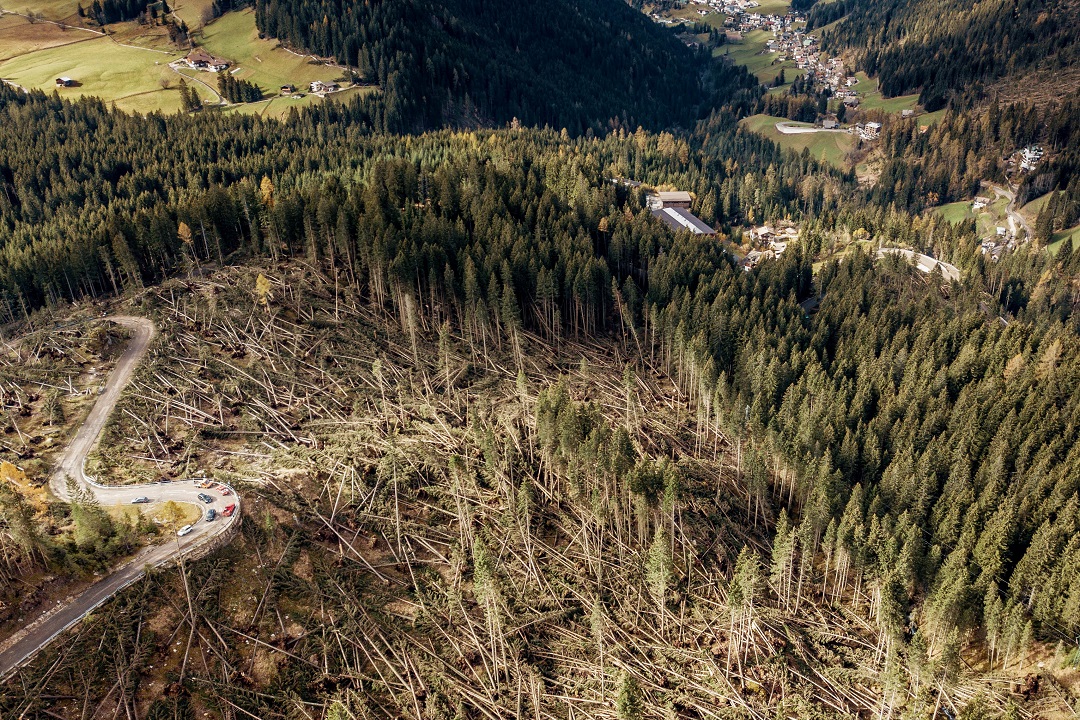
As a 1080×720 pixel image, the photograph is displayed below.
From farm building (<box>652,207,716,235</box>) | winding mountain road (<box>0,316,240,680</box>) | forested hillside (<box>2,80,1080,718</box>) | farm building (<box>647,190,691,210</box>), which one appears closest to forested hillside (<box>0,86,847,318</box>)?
forested hillside (<box>2,80,1080,718</box>)

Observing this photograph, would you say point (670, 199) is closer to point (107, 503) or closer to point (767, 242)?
point (767, 242)

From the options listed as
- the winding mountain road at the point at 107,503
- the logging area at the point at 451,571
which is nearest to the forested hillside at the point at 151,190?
the logging area at the point at 451,571

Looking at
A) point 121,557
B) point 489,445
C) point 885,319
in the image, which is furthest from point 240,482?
point 885,319

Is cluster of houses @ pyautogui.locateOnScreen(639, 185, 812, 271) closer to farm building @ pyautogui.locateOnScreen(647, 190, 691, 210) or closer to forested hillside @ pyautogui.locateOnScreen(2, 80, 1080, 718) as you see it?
farm building @ pyautogui.locateOnScreen(647, 190, 691, 210)

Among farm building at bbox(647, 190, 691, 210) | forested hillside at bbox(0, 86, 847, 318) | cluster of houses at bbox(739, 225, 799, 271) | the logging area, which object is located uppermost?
forested hillside at bbox(0, 86, 847, 318)

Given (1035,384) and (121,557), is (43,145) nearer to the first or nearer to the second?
(121,557)

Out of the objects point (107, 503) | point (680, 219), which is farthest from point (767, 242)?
point (107, 503)
